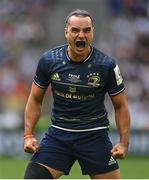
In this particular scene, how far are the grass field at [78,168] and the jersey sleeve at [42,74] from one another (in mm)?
5887

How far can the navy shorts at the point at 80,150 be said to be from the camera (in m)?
7.79

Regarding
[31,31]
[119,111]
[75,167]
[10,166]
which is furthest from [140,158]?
[119,111]

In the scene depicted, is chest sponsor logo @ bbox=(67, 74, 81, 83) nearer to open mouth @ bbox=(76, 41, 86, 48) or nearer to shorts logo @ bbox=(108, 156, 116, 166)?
open mouth @ bbox=(76, 41, 86, 48)

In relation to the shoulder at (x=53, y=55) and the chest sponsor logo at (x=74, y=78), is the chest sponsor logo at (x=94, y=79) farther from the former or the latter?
the shoulder at (x=53, y=55)

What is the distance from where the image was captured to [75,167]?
15828 mm

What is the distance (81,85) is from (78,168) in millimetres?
8051

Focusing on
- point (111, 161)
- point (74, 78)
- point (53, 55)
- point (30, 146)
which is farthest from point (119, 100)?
point (30, 146)

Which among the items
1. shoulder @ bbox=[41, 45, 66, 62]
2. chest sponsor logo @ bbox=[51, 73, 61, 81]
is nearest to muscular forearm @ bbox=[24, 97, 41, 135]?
chest sponsor logo @ bbox=[51, 73, 61, 81]

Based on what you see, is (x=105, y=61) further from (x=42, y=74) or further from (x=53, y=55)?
(x=42, y=74)

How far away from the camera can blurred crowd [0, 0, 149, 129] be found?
19.0 m

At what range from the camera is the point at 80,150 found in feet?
25.7

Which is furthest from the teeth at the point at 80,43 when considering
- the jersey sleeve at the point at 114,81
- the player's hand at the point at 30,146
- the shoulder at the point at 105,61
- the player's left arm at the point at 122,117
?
the player's hand at the point at 30,146

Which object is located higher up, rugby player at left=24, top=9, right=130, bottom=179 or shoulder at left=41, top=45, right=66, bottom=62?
shoulder at left=41, top=45, right=66, bottom=62

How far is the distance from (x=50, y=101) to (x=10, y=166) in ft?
10.7
